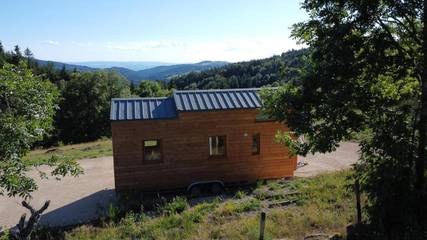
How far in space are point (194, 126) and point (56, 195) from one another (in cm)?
707

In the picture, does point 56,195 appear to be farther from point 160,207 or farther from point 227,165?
point 227,165

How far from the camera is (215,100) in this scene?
19047 mm

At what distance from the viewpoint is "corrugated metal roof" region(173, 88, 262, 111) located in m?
18.4

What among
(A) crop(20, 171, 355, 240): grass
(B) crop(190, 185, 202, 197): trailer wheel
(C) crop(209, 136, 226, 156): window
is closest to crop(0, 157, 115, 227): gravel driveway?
(A) crop(20, 171, 355, 240): grass

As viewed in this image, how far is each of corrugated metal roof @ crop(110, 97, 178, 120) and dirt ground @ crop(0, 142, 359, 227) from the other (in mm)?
3667

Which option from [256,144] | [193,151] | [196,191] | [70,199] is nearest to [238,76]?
[256,144]

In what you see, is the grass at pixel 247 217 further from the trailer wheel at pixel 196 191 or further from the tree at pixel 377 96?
the tree at pixel 377 96

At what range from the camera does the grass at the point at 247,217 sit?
1145 centimetres

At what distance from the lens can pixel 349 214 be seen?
1206 cm

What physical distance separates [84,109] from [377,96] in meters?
54.2

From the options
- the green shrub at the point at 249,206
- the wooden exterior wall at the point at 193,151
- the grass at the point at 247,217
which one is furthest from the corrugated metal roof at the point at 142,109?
the green shrub at the point at 249,206

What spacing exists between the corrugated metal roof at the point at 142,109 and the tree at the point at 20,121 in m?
10.8

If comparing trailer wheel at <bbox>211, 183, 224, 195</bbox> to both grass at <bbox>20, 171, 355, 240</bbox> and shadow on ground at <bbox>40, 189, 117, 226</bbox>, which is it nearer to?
grass at <bbox>20, 171, 355, 240</bbox>

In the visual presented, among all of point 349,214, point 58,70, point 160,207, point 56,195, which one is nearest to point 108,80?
point 58,70
